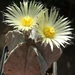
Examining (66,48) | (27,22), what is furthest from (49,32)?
(66,48)

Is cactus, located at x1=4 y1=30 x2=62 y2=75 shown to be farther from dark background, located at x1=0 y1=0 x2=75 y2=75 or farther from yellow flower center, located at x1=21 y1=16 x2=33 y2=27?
dark background, located at x1=0 y1=0 x2=75 y2=75

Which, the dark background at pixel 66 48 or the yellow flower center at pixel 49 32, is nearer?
the yellow flower center at pixel 49 32

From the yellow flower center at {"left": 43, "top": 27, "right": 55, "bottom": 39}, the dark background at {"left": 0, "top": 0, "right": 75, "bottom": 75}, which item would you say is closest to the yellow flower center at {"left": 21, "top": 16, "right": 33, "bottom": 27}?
the yellow flower center at {"left": 43, "top": 27, "right": 55, "bottom": 39}

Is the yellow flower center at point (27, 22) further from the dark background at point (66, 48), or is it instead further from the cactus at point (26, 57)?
the dark background at point (66, 48)

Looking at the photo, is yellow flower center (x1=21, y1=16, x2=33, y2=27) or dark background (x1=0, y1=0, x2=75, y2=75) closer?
yellow flower center (x1=21, y1=16, x2=33, y2=27)

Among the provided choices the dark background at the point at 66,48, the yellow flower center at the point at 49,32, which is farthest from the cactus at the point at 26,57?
the dark background at the point at 66,48

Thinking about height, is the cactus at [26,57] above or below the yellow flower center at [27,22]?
below

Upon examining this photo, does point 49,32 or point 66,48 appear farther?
point 66,48

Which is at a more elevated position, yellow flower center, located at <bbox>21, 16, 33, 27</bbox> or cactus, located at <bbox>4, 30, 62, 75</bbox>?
yellow flower center, located at <bbox>21, 16, 33, 27</bbox>

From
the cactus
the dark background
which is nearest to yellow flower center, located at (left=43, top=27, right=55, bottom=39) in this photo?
the cactus

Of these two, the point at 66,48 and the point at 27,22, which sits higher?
the point at 27,22

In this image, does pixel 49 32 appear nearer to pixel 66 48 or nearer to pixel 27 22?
pixel 27 22

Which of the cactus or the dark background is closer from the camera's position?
the cactus
